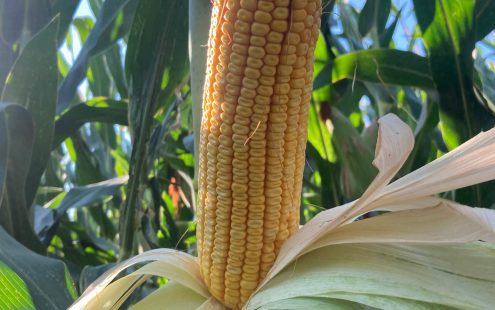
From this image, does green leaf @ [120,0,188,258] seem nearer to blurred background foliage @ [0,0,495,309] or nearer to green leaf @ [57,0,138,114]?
blurred background foliage @ [0,0,495,309]

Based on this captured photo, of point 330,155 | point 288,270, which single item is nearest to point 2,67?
point 330,155

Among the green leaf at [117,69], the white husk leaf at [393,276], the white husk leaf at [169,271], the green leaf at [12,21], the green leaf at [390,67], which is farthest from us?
the green leaf at [117,69]

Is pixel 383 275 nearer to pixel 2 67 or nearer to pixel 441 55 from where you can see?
pixel 441 55

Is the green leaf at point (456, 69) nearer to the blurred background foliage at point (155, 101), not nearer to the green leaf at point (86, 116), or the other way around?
the blurred background foliage at point (155, 101)

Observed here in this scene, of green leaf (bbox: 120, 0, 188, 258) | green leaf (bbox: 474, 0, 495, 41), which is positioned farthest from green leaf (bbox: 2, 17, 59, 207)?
green leaf (bbox: 474, 0, 495, 41)

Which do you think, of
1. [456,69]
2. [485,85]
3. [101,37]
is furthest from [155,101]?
[485,85]

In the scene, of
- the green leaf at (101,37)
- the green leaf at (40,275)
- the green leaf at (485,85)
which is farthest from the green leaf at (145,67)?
the green leaf at (485,85)
